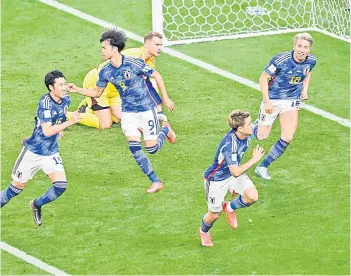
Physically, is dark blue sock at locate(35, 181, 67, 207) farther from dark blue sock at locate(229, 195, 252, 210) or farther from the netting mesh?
the netting mesh

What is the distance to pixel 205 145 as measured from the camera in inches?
693

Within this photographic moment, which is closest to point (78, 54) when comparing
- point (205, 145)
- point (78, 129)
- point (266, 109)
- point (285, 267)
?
point (78, 129)

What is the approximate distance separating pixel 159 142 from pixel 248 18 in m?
5.90

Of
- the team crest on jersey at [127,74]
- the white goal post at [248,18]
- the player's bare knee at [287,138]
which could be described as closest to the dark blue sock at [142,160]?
the team crest on jersey at [127,74]

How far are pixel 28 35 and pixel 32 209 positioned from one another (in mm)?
6433

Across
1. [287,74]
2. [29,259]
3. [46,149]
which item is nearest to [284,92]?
[287,74]

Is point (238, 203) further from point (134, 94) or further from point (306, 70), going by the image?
point (306, 70)

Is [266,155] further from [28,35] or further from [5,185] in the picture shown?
[28,35]

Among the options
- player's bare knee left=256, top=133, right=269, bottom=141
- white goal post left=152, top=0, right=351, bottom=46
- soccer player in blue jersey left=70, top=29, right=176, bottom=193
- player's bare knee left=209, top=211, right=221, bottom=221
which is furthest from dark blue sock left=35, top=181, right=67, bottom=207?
white goal post left=152, top=0, right=351, bottom=46

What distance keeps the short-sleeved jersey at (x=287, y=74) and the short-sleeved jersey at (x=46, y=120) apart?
2993 millimetres

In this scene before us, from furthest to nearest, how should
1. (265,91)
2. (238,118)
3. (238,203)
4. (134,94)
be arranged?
(265,91)
(134,94)
(238,203)
(238,118)

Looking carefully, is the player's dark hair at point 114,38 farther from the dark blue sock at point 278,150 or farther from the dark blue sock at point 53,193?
the dark blue sock at point 278,150

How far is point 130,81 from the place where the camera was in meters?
15.9

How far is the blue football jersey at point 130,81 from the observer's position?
51.9 feet
